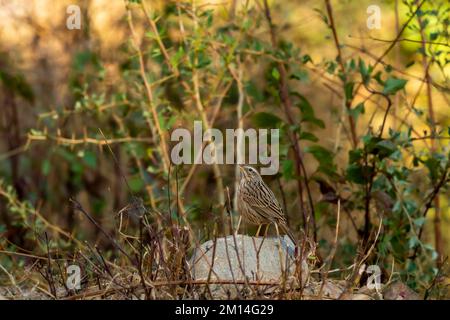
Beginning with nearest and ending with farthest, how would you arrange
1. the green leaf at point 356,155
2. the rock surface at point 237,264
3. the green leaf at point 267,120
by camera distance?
the rock surface at point 237,264 → the green leaf at point 356,155 → the green leaf at point 267,120

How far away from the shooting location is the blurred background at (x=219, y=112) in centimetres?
582

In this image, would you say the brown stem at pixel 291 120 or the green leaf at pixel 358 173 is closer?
the green leaf at pixel 358 173

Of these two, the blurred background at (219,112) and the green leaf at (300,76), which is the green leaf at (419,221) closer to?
the blurred background at (219,112)

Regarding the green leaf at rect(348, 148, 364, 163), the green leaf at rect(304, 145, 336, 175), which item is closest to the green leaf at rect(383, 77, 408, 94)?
the green leaf at rect(348, 148, 364, 163)

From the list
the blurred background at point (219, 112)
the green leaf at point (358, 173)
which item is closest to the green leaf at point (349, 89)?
the blurred background at point (219, 112)

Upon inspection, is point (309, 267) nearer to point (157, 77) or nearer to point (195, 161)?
point (195, 161)

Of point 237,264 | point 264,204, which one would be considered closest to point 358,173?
point 264,204

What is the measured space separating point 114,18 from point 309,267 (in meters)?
4.85

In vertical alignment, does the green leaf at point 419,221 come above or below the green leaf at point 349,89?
→ below

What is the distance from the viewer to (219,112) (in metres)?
7.39

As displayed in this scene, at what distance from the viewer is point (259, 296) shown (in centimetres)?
371

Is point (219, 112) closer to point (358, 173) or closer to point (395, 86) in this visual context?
point (358, 173)

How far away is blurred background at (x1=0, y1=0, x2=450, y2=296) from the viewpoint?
5.82m
